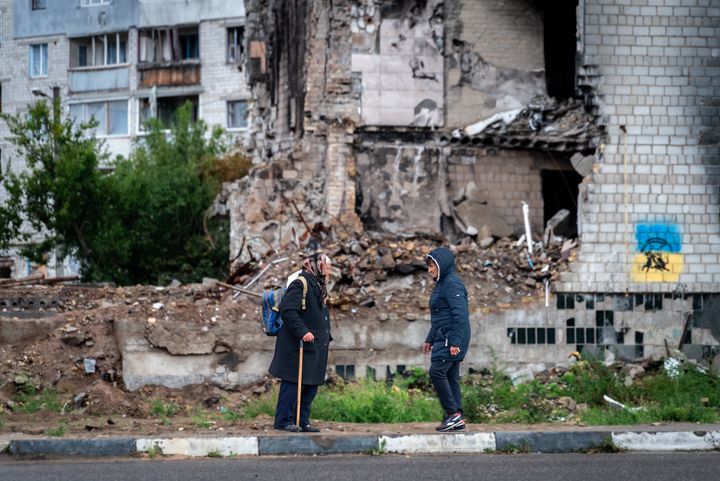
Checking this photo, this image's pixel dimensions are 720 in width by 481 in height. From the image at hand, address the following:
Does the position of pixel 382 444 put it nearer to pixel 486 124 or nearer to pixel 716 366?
pixel 716 366

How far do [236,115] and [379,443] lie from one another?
31.8 m

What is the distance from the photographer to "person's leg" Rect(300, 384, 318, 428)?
37.8 feet

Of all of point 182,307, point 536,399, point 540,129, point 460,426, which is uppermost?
point 540,129

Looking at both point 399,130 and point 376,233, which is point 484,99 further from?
point 376,233

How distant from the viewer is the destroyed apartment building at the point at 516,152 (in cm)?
1714

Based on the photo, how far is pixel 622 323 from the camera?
1714 centimetres

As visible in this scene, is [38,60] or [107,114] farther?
[38,60]

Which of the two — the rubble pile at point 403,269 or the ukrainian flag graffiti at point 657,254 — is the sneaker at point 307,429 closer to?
the rubble pile at point 403,269

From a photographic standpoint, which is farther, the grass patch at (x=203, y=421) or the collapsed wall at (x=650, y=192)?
the collapsed wall at (x=650, y=192)

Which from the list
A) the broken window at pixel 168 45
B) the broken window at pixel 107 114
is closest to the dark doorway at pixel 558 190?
the broken window at pixel 168 45

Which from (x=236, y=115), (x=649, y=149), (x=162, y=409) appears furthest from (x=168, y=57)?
(x=162, y=409)

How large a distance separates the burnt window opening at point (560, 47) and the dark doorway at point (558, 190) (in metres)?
1.31

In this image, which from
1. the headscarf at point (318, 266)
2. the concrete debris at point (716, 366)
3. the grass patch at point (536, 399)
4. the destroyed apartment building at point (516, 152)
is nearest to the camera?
the headscarf at point (318, 266)

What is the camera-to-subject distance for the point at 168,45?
42.0 meters
